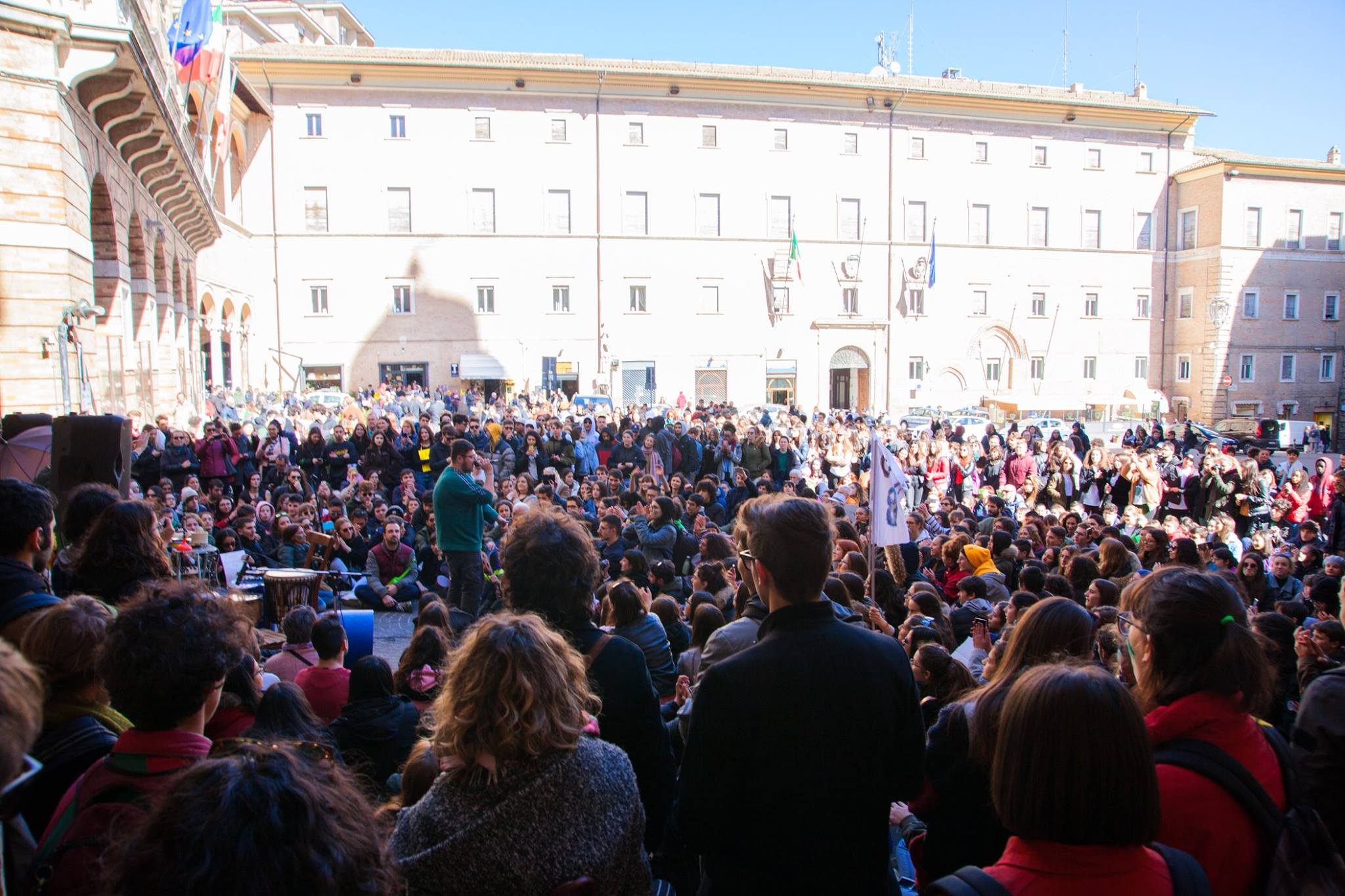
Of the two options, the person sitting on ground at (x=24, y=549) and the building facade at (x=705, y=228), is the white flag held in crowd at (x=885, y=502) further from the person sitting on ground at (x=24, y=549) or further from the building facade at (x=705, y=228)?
the building facade at (x=705, y=228)

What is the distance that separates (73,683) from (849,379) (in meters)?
38.9

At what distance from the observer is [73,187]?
11.1 metres

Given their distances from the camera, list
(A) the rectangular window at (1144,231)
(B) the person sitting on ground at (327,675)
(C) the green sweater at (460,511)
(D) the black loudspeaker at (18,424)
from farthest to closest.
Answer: (A) the rectangular window at (1144,231) < (C) the green sweater at (460,511) < (D) the black loudspeaker at (18,424) < (B) the person sitting on ground at (327,675)

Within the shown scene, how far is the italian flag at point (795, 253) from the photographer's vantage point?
3672 cm

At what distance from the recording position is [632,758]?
2.60 metres

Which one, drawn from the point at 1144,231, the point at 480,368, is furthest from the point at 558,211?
the point at 1144,231

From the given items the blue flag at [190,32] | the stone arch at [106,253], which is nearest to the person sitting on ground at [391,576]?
the stone arch at [106,253]

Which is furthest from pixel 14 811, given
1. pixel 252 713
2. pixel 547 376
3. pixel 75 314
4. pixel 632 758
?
pixel 547 376

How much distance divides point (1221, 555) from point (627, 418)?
37.7 ft

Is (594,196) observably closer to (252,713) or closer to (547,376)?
(547,376)

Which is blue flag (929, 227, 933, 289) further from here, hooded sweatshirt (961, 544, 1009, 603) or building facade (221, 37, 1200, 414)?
hooded sweatshirt (961, 544, 1009, 603)

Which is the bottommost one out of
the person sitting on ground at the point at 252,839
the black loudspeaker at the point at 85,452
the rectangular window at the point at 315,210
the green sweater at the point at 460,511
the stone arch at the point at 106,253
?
the green sweater at the point at 460,511

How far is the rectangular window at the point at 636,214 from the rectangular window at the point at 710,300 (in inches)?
140

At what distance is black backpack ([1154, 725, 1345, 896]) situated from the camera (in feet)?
5.50
